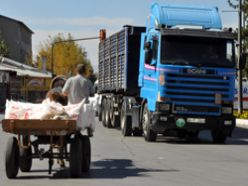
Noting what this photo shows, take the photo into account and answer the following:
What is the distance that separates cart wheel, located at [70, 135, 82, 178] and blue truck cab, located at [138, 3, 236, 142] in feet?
28.3

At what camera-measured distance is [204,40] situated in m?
21.8

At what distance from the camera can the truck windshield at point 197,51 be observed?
2142 cm

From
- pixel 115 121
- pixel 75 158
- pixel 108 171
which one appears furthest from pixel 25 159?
pixel 115 121

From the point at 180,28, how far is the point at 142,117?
137 inches

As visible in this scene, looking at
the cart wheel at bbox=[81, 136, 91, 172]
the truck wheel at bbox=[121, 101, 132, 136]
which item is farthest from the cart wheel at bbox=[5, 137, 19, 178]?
the truck wheel at bbox=[121, 101, 132, 136]

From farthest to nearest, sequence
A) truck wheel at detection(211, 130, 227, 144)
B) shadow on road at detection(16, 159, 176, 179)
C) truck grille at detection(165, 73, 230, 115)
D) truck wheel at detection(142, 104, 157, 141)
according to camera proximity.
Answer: truck wheel at detection(211, 130, 227, 144) → truck wheel at detection(142, 104, 157, 141) → truck grille at detection(165, 73, 230, 115) → shadow on road at detection(16, 159, 176, 179)

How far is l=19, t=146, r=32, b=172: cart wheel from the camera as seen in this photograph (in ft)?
44.6

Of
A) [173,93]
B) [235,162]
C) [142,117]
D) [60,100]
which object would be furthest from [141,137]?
[60,100]

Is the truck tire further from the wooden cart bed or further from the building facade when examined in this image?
the building facade

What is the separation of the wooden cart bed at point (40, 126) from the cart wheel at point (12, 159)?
25 centimetres

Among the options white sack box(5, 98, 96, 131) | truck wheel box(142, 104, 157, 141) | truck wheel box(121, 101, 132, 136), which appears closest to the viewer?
white sack box(5, 98, 96, 131)

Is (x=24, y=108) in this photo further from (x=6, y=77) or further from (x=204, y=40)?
(x=6, y=77)

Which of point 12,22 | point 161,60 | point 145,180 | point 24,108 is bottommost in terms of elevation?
point 145,180

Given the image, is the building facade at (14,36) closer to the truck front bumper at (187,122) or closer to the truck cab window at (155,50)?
the truck cab window at (155,50)
